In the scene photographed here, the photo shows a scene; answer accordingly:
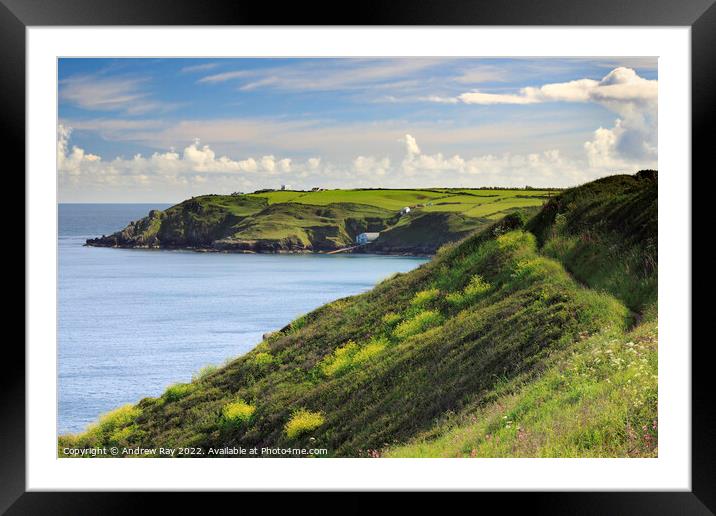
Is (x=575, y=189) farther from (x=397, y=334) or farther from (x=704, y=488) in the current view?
(x=704, y=488)

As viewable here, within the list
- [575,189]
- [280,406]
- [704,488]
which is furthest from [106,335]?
[704,488]

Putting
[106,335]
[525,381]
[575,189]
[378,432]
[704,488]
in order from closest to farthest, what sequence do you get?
[704,488] < [525,381] < [378,432] < [575,189] < [106,335]

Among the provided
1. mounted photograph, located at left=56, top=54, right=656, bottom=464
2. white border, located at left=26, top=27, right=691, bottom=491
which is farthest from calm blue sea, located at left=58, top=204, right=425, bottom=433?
white border, located at left=26, top=27, right=691, bottom=491

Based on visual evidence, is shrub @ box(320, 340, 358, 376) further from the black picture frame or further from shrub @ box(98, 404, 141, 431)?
the black picture frame

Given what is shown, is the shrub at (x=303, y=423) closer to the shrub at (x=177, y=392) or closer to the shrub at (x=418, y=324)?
the shrub at (x=418, y=324)

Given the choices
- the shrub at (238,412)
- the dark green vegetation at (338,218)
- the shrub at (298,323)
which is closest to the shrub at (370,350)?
the shrub at (238,412)
